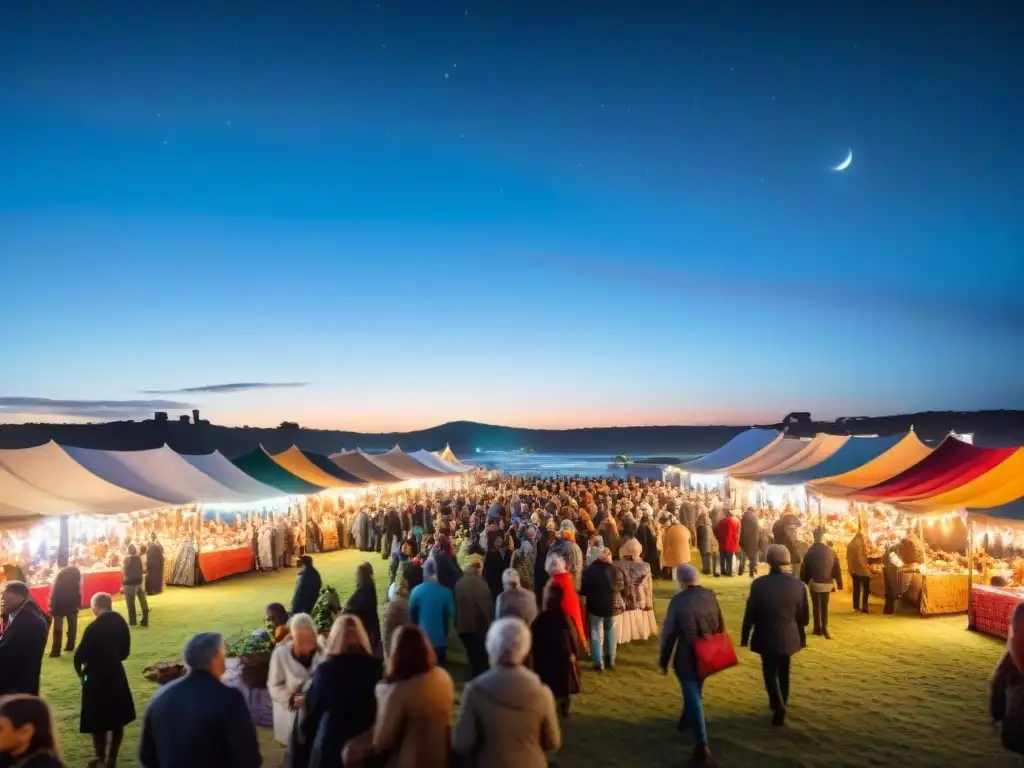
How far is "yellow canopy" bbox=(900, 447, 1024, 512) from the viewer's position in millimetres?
10320

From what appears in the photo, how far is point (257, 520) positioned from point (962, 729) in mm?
15634

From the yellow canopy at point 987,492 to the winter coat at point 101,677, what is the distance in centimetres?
1023

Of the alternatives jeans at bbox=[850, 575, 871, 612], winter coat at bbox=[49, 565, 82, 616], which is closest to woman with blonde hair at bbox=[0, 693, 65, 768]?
winter coat at bbox=[49, 565, 82, 616]

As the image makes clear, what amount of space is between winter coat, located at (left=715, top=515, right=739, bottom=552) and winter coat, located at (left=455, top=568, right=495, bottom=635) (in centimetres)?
870

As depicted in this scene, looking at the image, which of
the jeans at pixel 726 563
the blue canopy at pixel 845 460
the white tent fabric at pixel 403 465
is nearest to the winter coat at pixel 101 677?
the jeans at pixel 726 563

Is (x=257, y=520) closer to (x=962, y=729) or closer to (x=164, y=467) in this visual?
(x=164, y=467)

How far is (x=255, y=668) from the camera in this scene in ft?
20.7

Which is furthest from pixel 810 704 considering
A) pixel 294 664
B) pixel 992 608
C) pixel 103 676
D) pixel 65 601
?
pixel 65 601

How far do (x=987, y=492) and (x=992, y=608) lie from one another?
1.74 m

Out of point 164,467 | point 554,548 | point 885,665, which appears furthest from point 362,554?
point 885,665

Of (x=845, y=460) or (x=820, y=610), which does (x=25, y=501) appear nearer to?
(x=820, y=610)

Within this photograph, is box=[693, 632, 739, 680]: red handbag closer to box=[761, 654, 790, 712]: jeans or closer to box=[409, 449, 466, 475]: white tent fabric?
box=[761, 654, 790, 712]: jeans

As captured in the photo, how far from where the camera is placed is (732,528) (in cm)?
1445

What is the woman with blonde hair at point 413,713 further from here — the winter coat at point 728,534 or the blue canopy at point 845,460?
the blue canopy at point 845,460
